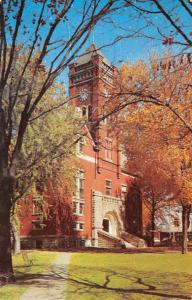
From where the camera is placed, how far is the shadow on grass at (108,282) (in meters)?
12.0

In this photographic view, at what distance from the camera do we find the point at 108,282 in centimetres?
1394

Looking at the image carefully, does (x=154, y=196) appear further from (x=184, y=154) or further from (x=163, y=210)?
(x=184, y=154)

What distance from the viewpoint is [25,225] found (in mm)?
Result: 41688

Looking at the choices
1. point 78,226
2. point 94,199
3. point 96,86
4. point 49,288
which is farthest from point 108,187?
point 49,288

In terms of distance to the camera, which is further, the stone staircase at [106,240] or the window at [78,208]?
the stone staircase at [106,240]

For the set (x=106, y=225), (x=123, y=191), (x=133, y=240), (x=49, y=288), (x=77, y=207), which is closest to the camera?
(x=49, y=288)

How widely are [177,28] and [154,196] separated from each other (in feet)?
146

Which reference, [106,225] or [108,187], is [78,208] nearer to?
[108,187]

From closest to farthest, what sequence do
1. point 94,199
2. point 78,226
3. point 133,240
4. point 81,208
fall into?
point 78,226, point 81,208, point 94,199, point 133,240

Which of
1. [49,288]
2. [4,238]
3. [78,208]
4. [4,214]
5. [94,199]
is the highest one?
[94,199]

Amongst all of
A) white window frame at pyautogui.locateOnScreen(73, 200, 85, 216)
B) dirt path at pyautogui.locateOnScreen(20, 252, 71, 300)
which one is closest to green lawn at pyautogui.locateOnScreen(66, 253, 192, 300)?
dirt path at pyautogui.locateOnScreen(20, 252, 71, 300)

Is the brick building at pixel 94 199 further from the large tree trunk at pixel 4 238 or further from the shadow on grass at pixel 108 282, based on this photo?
the large tree trunk at pixel 4 238

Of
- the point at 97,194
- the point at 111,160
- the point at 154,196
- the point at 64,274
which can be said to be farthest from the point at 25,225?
the point at 64,274

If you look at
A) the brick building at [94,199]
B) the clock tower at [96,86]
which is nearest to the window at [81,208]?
the brick building at [94,199]
